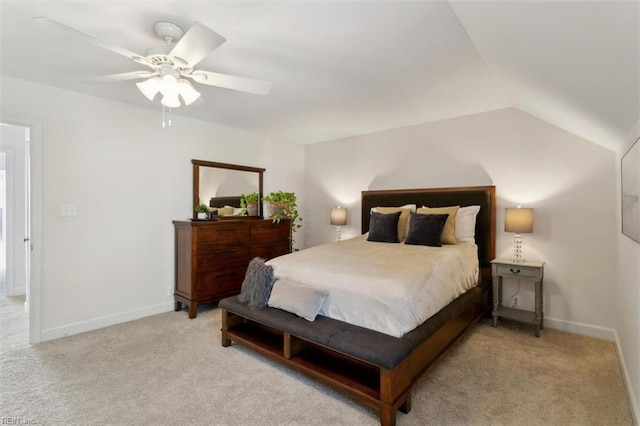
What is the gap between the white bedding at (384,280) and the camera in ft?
6.38

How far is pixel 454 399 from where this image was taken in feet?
6.46

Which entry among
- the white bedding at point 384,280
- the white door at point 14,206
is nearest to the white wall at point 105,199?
the white bedding at point 384,280

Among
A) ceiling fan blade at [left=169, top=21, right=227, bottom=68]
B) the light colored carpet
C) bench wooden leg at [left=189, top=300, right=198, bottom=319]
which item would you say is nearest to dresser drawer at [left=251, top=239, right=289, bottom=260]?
bench wooden leg at [left=189, top=300, right=198, bottom=319]

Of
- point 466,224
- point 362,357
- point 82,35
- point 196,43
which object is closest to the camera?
point 82,35

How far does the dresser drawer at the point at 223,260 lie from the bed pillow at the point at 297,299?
4.60ft

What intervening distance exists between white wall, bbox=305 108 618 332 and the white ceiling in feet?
0.88

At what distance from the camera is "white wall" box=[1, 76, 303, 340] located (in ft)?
9.44

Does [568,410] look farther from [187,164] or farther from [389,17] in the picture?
[187,164]

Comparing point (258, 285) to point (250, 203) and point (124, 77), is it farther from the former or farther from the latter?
point (250, 203)

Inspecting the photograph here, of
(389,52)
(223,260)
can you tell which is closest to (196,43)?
(389,52)

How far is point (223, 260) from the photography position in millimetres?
3699

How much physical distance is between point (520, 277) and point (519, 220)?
0.58 meters

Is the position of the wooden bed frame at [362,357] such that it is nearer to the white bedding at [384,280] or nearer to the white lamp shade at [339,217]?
the white bedding at [384,280]

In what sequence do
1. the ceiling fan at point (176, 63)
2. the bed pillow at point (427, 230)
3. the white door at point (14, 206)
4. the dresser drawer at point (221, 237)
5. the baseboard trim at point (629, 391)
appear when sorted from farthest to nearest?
the white door at point (14, 206)
the dresser drawer at point (221, 237)
the bed pillow at point (427, 230)
the baseboard trim at point (629, 391)
the ceiling fan at point (176, 63)
